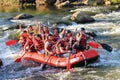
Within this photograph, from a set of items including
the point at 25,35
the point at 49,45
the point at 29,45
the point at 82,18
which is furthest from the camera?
the point at 82,18

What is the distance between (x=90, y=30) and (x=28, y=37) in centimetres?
602

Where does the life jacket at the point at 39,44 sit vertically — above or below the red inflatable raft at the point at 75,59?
above

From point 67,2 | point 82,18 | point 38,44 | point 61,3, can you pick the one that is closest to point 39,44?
point 38,44

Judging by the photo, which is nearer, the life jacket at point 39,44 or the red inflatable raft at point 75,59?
the red inflatable raft at point 75,59

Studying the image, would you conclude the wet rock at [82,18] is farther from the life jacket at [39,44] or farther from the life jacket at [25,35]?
the life jacket at [39,44]

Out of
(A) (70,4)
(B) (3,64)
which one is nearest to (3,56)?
(B) (3,64)

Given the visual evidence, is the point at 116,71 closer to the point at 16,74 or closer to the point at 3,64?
the point at 16,74

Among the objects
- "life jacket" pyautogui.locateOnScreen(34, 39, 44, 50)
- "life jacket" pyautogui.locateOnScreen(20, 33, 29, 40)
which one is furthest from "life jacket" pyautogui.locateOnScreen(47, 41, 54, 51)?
"life jacket" pyautogui.locateOnScreen(20, 33, 29, 40)

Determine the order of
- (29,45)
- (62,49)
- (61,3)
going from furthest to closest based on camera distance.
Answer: (61,3), (29,45), (62,49)

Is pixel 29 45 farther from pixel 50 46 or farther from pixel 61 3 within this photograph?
pixel 61 3

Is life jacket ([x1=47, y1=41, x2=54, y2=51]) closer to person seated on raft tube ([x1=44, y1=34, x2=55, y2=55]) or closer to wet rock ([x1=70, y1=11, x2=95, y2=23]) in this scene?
person seated on raft tube ([x1=44, y1=34, x2=55, y2=55])

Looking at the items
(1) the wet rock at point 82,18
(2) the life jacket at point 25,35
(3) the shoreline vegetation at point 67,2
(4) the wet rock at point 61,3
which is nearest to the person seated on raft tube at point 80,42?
(2) the life jacket at point 25,35

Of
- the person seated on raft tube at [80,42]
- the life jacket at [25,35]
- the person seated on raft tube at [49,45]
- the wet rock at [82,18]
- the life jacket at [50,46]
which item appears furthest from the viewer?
the wet rock at [82,18]

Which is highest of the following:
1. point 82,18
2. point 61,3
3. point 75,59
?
point 75,59
